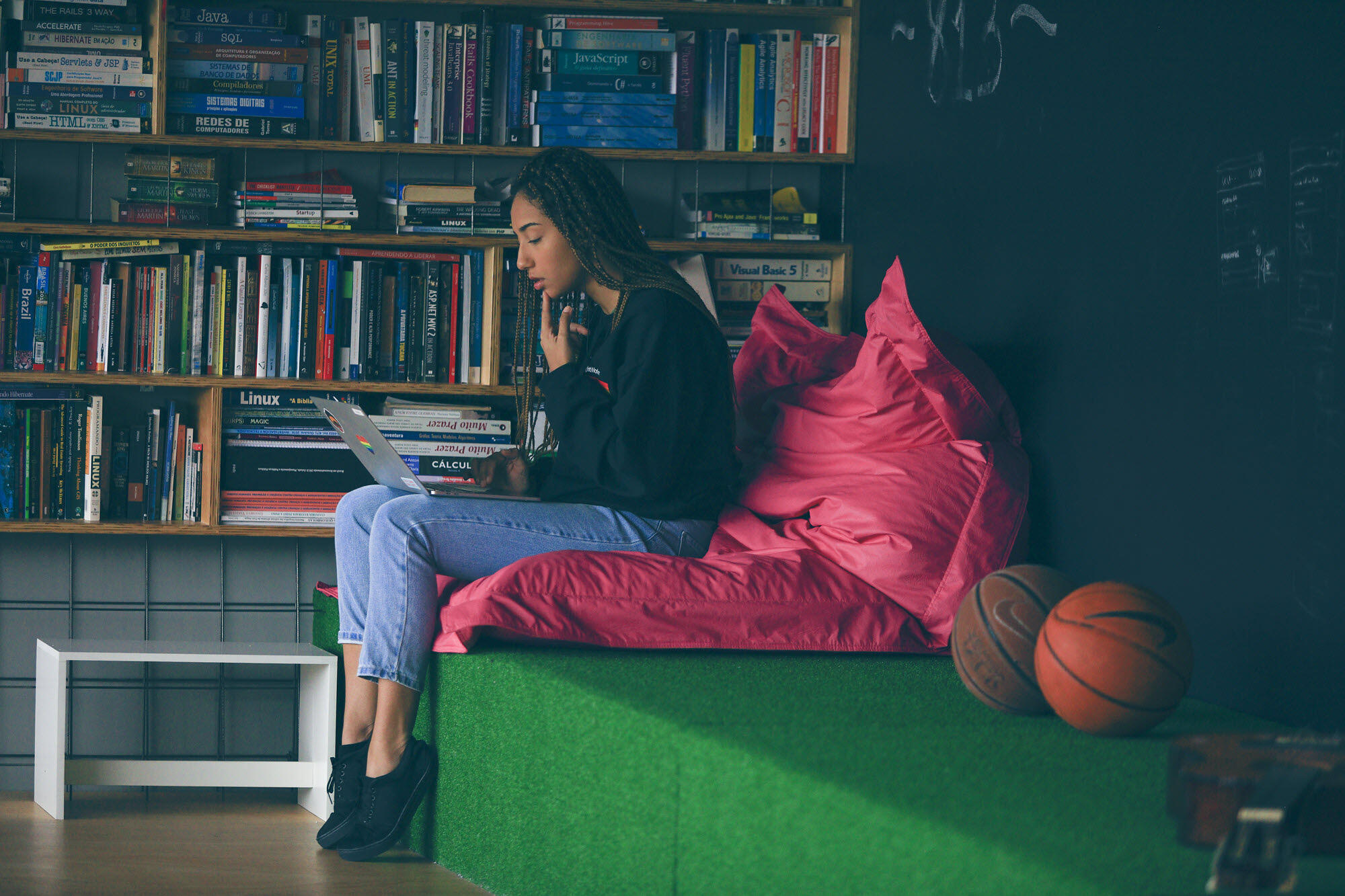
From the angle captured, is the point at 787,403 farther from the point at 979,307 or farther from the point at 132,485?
the point at 132,485

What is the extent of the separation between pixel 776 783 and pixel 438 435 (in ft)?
6.29

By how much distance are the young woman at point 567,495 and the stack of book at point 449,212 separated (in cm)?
70

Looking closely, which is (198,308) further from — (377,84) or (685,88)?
(685,88)

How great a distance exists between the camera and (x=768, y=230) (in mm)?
3207

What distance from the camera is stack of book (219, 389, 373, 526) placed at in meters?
3.11

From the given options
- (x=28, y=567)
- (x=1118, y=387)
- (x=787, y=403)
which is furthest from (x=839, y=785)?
(x=28, y=567)

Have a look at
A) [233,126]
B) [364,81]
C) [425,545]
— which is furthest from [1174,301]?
[233,126]

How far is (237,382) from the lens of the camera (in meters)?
3.04

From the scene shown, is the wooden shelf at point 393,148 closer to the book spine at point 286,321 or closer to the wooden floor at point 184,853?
the book spine at point 286,321

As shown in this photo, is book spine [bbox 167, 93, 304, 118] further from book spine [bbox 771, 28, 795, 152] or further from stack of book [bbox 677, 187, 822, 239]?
book spine [bbox 771, 28, 795, 152]

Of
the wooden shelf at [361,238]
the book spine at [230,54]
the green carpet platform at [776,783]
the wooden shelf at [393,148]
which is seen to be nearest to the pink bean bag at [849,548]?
the green carpet platform at [776,783]

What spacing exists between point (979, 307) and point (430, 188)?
4.22 ft

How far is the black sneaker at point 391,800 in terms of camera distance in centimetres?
218

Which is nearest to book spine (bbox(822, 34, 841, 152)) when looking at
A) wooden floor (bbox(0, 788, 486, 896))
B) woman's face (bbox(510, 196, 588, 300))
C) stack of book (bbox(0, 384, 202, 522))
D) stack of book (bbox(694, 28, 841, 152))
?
stack of book (bbox(694, 28, 841, 152))
